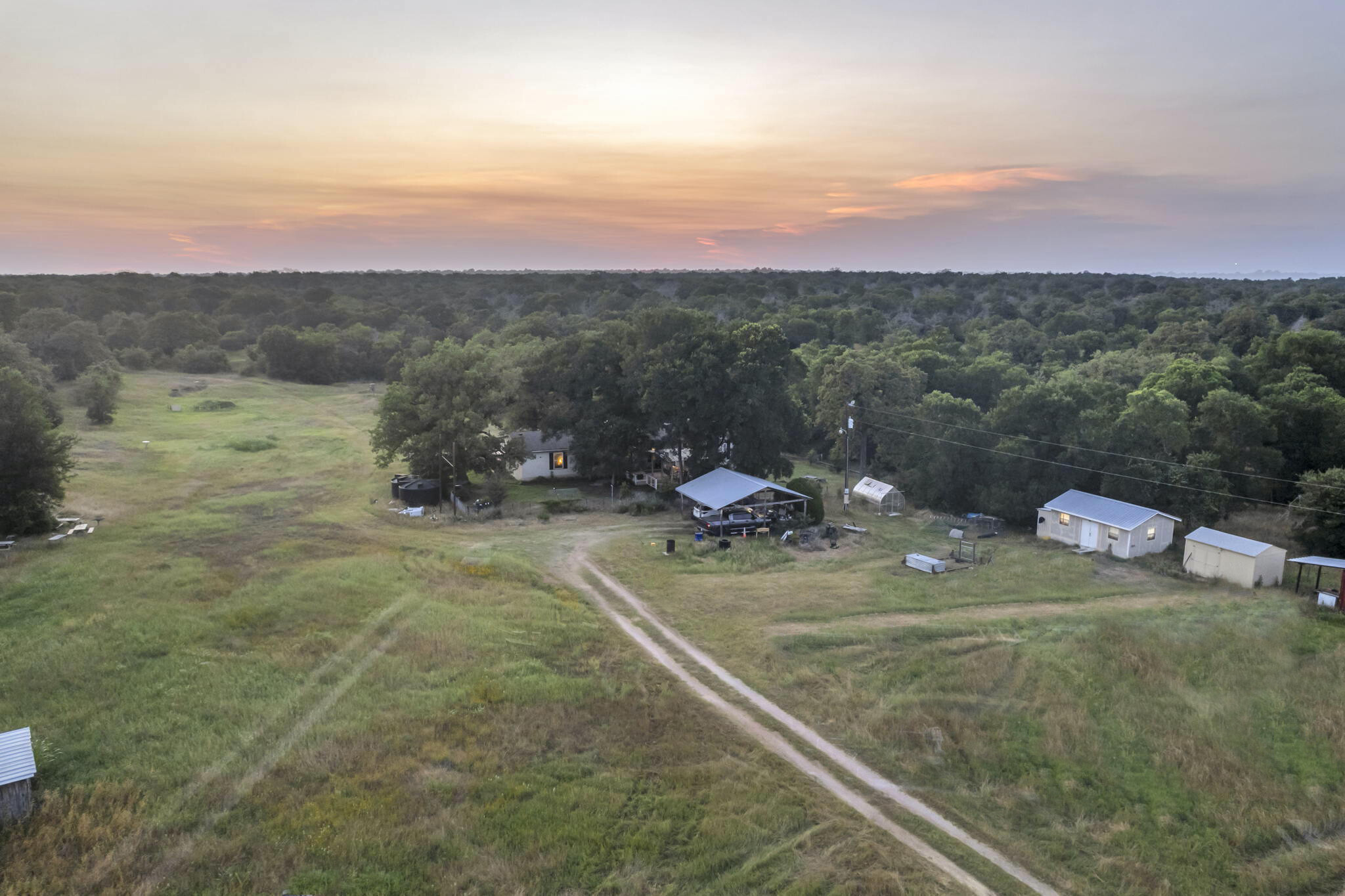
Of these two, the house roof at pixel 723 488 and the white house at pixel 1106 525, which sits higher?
the house roof at pixel 723 488

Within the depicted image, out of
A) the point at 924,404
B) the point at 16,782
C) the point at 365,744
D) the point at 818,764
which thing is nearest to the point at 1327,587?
the point at 924,404

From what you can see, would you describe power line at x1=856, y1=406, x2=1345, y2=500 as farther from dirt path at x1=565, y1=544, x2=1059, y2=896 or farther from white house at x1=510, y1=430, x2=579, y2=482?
dirt path at x1=565, y1=544, x2=1059, y2=896

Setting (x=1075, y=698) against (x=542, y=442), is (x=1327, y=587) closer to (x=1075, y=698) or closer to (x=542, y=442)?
(x=1075, y=698)

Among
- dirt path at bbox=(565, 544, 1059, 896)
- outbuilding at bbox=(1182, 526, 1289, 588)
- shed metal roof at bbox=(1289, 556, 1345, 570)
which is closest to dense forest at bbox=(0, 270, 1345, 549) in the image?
outbuilding at bbox=(1182, 526, 1289, 588)

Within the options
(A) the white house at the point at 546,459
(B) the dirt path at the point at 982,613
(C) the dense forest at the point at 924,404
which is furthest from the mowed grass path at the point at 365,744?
(A) the white house at the point at 546,459

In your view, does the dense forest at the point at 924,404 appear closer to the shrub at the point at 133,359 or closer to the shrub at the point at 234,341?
the shrub at the point at 133,359

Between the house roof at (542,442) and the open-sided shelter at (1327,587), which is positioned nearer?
the open-sided shelter at (1327,587)
